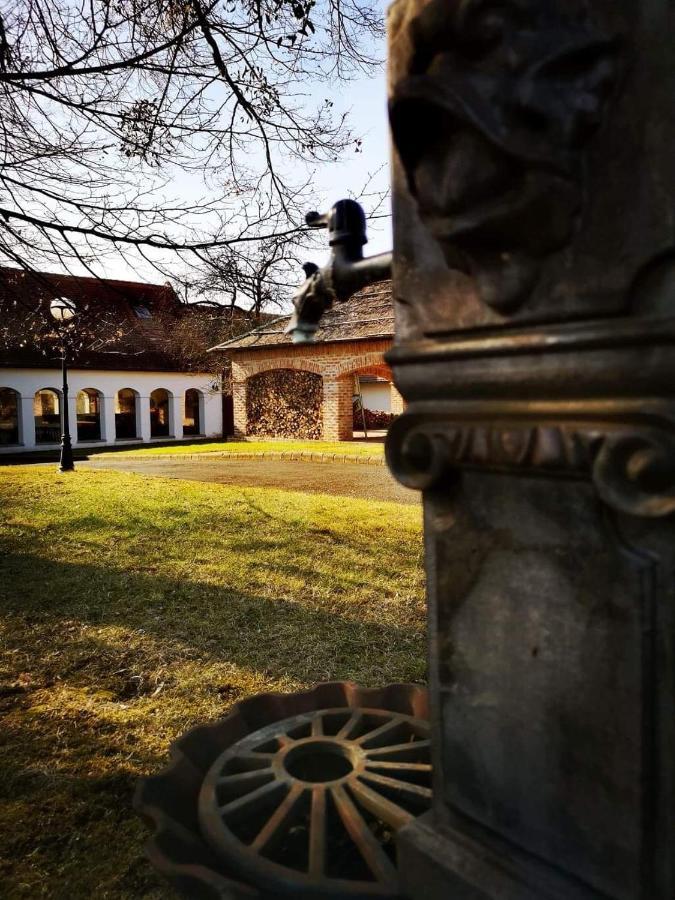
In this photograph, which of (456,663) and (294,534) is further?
(294,534)

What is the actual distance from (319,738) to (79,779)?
932 mm

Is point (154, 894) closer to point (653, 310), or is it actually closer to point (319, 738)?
point (319, 738)

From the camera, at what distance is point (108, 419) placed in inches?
862

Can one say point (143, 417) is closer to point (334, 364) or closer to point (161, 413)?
point (161, 413)

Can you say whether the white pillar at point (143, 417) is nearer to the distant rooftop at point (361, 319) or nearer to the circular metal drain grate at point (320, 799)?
the distant rooftop at point (361, 319)

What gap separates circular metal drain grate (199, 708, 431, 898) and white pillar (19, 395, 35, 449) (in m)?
21.0

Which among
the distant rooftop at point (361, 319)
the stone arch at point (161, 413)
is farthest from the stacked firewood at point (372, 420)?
the stone arch at point (161, 413)

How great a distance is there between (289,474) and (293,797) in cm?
888

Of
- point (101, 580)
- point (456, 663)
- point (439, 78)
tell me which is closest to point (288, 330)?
point (439, 78)

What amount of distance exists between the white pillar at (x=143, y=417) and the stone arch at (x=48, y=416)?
9.00ft

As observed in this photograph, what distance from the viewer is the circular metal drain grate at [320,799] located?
143cm

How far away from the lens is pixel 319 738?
1.93m

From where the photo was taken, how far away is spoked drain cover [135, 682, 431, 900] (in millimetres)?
1400

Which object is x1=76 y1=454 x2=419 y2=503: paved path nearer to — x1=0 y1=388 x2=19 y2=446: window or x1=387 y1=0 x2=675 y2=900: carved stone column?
x1=387 y1=0 x2=675 y2=900: carved stone column
